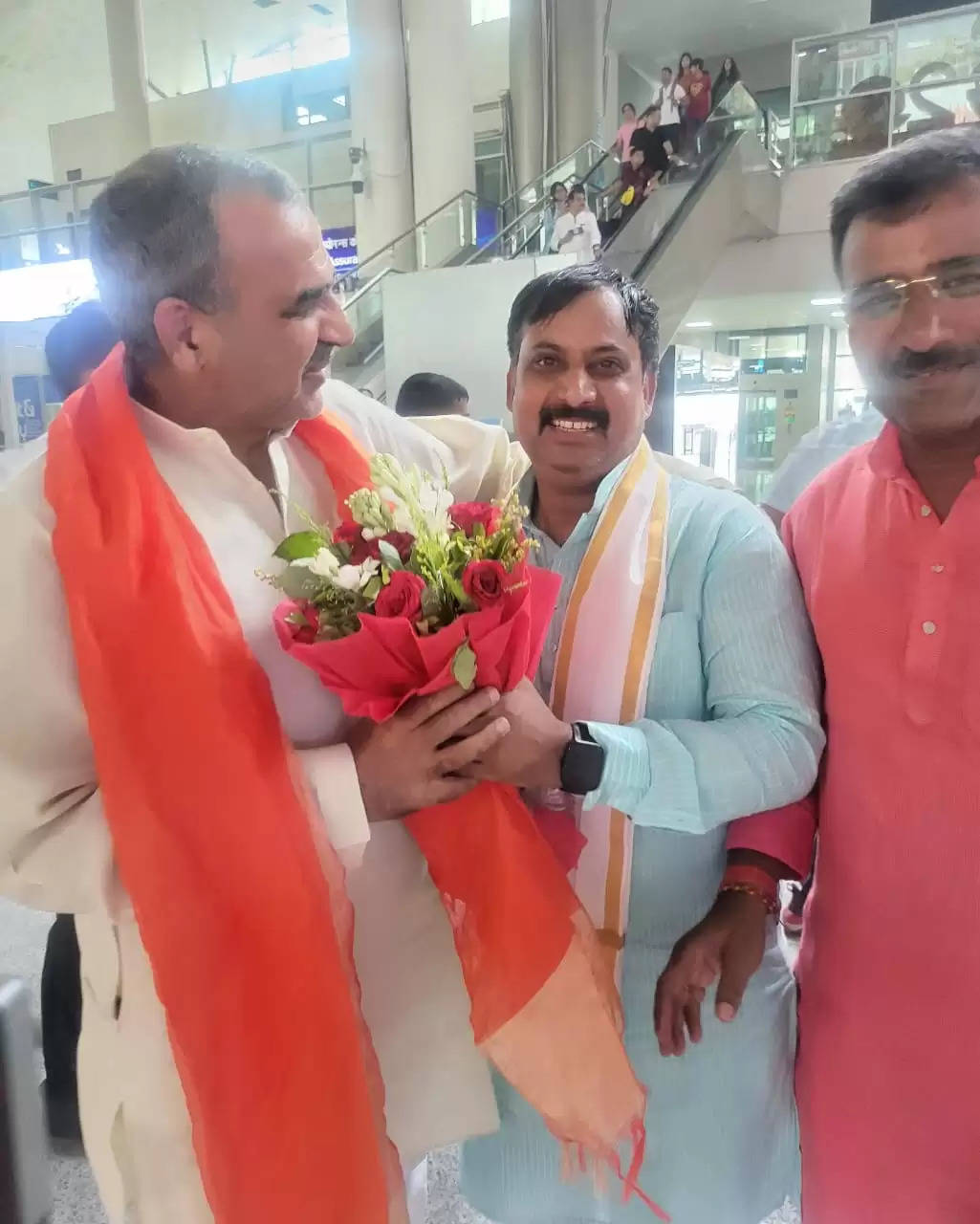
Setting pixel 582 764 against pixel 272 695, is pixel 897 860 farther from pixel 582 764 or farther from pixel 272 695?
pixel 272 695

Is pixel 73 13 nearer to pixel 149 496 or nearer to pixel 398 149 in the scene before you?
pixel 398 149

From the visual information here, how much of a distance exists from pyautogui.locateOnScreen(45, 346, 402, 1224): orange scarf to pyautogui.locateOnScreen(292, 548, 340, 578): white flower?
0.61ft

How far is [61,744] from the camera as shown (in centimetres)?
111

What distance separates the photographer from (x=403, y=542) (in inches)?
40.1

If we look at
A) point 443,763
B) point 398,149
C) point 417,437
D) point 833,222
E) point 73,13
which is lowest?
point 443,763

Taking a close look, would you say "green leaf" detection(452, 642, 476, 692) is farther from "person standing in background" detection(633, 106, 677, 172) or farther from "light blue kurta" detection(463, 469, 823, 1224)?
"person standing in background" detection(633, 106, 677, 172)

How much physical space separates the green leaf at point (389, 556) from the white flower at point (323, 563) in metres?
0.06

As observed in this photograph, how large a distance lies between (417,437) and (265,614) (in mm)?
539

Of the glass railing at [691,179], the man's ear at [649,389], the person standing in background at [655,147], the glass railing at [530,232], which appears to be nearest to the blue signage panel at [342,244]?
the glass railing at [530,232]

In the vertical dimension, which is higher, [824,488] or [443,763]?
[824,488]

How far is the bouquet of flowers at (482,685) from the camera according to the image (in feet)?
3.26

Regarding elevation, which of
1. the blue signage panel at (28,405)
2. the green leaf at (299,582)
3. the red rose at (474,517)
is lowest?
the blue signage panel at (28,405)

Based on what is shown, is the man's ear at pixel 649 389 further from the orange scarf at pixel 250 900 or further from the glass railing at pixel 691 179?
the glass railing at pixel 691 179

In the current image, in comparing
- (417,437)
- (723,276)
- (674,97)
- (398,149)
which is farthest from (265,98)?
(417,437)
